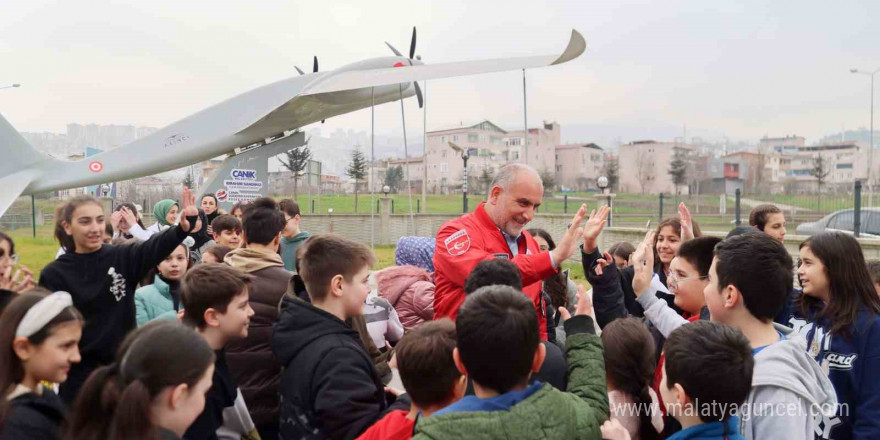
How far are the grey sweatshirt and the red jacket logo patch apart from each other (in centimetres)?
156

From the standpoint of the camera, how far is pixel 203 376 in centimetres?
200

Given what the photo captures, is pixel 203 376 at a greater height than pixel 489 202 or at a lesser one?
lesser

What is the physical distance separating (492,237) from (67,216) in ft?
7.96

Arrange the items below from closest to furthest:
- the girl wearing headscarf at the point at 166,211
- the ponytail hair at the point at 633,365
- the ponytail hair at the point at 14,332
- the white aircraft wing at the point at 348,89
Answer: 1. the ponytail hair at the point at 14,332
2. the ponytail hair at the point at 633,365
3. the girl wearing headscarf at the point at 166,211
4. the white aircraft wing at the point at 348,89

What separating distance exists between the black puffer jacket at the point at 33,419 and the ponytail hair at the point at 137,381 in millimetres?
284

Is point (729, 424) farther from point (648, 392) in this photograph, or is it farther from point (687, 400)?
point (648, 392)

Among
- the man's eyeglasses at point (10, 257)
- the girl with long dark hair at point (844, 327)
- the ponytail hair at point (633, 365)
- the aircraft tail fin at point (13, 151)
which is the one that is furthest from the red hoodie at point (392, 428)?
the aircraft tail fin at point (13, 151)

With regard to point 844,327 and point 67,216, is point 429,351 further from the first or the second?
point 67,216

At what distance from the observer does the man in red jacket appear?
3.39 metres

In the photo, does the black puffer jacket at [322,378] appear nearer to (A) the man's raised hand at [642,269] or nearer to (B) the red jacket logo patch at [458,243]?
(B) the red jacket logo patch at [458,243]

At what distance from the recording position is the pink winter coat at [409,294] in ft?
14.6

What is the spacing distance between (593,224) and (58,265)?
2.98 metres

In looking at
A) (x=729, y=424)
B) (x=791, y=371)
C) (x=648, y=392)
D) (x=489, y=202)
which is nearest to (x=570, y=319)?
(x=648, y=392)

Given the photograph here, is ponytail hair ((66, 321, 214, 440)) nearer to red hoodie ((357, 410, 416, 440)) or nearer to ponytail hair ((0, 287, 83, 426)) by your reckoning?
ponytail hair ((0, 287, 83, 426))
